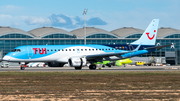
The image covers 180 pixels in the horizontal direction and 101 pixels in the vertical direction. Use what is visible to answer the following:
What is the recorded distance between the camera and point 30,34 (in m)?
113

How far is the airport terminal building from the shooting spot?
112 m

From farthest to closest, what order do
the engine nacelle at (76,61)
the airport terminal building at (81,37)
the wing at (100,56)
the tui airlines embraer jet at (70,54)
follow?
the airport terminal building at (81,37), the tui airlines embraer jet at (70,54), the wing at (100,56), the engine nacelle at (76,61)

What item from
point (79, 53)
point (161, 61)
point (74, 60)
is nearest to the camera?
point (74, 60)

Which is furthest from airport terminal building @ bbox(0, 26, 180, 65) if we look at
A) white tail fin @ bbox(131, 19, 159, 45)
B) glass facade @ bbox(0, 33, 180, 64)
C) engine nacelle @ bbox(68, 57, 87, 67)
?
engine nacelle @ bbox(68, 57, 87, 67)

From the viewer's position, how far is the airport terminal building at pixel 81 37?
366 feet

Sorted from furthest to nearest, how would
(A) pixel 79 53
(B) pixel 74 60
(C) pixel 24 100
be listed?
(A) pixel 79 53
(B) pixel 74 60
(C) pixel 24 100

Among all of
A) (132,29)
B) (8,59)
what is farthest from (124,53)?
(132,29)

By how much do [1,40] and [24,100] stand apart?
10087cm

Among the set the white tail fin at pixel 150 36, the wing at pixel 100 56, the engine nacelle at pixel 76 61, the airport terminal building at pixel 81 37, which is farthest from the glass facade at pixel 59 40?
the engine nacelle at pixel 76 61

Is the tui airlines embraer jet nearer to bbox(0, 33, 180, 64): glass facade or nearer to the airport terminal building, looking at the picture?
bbox(0, 33, 180, 64): glass facade

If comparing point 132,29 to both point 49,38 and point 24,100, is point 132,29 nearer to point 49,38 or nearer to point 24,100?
point 49,38

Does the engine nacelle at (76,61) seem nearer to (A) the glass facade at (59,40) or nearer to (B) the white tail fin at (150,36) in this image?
(B) the white tail fin at (150,36)

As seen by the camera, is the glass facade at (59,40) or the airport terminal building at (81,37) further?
the airport terminal building at (81,37)

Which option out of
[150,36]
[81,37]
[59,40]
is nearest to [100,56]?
[150,36]
